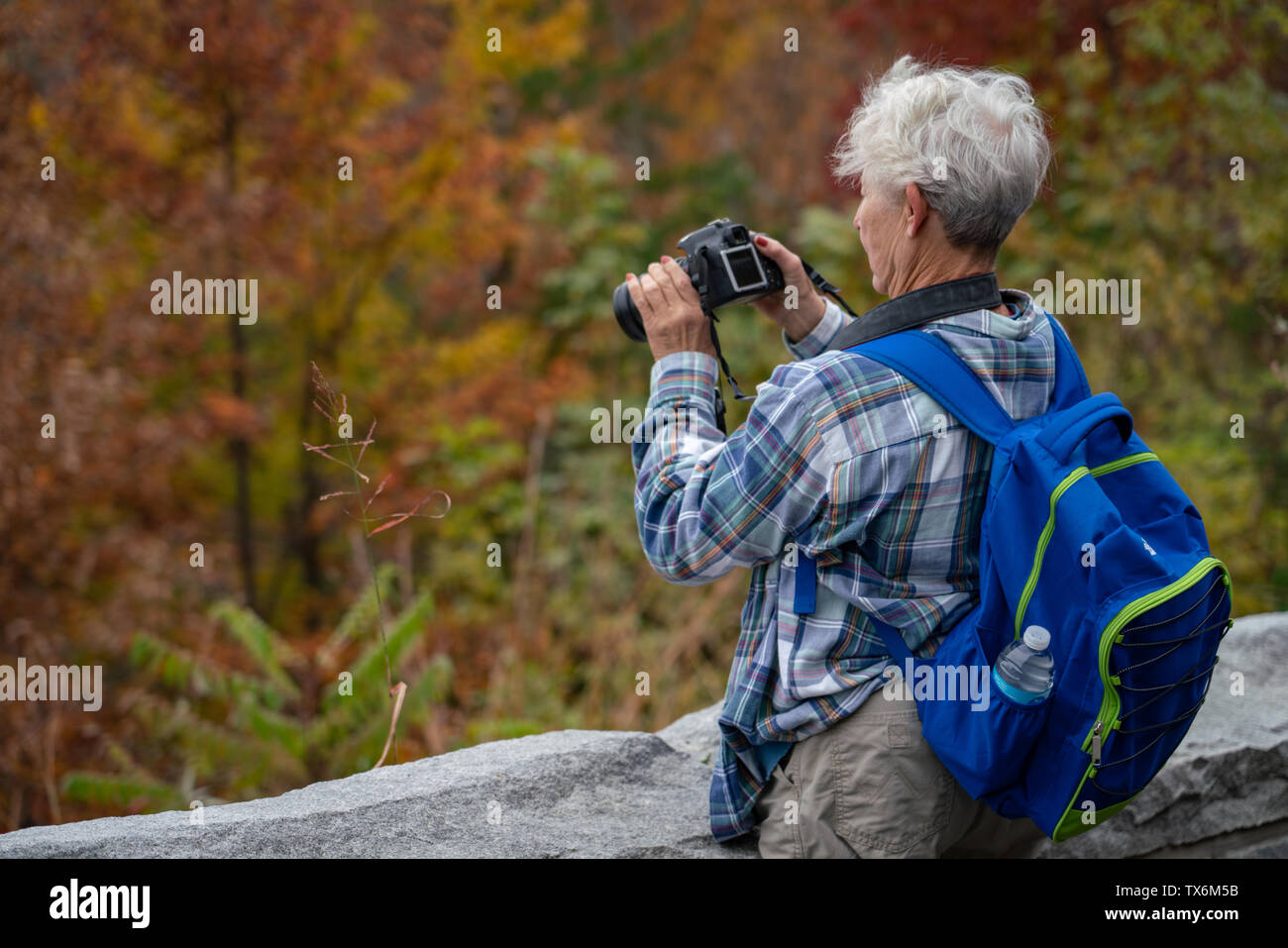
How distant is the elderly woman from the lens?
1.79 m

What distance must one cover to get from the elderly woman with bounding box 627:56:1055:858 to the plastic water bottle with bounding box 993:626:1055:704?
16 cm

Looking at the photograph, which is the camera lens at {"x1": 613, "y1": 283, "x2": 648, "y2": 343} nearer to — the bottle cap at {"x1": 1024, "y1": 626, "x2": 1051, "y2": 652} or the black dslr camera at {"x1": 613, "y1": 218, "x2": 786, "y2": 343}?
the black dslr camera at {"x1": 613, "y1": 218, "x2": 786, "y2": 343}

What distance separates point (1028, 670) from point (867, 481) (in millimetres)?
382

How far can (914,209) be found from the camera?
1.85 metres

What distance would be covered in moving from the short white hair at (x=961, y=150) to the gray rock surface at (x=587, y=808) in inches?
50.2

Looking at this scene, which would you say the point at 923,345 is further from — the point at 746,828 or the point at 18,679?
the point at 18,679

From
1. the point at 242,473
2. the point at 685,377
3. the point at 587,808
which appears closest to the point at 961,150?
the point at 685,377

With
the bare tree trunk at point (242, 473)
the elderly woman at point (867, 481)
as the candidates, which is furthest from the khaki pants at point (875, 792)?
the bare tree trunk at point (242, 473)

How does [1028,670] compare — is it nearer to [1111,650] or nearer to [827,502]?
[1111,650]

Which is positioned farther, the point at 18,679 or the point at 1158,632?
the point at 18,679

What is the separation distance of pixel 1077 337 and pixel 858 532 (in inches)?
253

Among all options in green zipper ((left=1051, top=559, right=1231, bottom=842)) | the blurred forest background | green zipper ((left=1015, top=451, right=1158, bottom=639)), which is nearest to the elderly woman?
green zipper ((left=1015, top=451, right=1158, bottom=639))

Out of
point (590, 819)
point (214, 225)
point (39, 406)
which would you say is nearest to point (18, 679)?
point (39, 406)

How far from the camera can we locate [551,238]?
8875 millimetres
